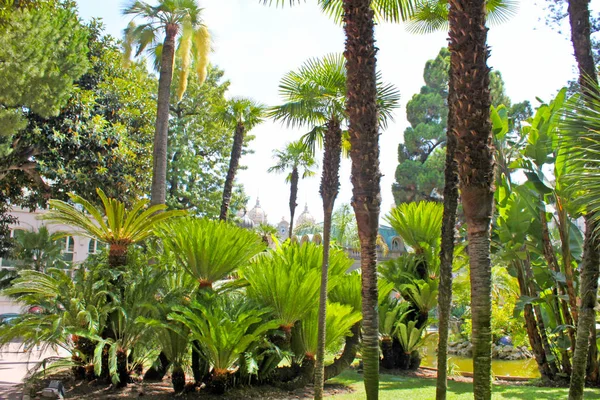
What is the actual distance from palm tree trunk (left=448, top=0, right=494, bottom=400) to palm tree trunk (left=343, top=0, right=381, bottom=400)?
1.57 meters

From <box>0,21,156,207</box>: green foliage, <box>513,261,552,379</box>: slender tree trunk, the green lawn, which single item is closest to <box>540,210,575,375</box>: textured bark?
<box>513,261,552,379</box>: slender tree trunk

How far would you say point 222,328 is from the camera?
26.6ft

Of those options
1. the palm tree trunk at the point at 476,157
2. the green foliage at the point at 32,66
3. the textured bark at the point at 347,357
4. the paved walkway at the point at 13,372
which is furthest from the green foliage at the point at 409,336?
the green foliage at the point at 32,66

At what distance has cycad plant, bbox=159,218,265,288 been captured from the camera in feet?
29.3

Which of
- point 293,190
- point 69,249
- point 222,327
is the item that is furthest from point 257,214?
point 222,327

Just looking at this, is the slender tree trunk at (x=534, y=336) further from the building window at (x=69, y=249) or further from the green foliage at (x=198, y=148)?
the building window at (x=69, y=249)

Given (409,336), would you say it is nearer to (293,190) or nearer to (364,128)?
(364,128)

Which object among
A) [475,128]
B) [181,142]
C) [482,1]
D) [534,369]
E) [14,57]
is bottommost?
[534,369]

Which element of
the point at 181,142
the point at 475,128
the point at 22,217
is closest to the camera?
the point at 475,128

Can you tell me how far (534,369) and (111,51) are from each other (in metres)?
19.6

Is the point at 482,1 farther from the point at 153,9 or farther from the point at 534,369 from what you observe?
the point at 534,369

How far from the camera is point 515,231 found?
10.7 metres

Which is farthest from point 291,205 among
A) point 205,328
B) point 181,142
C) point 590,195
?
point 590,195

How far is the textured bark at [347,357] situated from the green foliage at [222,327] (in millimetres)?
2362
